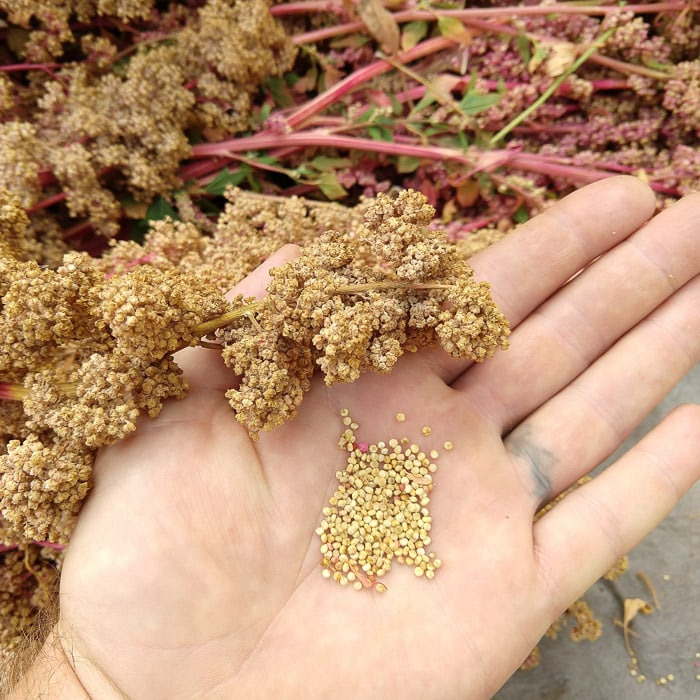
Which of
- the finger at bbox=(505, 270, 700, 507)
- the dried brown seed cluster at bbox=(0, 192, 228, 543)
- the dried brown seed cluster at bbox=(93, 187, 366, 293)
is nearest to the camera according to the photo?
the dried brown seed cluster at bbox=(0, 192, 228, 543)

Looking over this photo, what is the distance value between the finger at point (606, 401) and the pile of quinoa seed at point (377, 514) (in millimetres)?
369

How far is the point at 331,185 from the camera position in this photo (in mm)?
2605

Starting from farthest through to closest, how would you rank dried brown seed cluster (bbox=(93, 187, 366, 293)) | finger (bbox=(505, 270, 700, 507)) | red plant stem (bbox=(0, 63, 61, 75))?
red plant stem (bbox=(0, 63, 61, 75)) → dried brown seed cluster (bbox=(93, 187, 366, 293)) → finger (bbox=(505, 270, 700, 507))

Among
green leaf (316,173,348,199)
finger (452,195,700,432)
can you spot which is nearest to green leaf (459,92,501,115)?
green leaf (316,173,348,199)

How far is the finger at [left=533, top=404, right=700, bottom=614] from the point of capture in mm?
1915

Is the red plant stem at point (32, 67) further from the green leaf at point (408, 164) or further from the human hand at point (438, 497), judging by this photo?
the green leaf at point (408, 164)

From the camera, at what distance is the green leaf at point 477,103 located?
8.28ft

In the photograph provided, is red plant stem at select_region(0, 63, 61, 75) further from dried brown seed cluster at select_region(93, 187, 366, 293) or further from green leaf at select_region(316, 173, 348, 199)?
Answer: green leaf at select_region(316, 173, 348, 199)

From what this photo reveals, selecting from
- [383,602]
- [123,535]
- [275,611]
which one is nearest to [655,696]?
[383,602]

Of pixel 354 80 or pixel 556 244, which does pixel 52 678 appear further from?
pixel 354 80

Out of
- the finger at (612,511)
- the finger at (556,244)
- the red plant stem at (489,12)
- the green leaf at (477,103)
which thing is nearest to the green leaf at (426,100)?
the green leaf at (477,103)

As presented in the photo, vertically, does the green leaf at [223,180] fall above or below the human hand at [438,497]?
above

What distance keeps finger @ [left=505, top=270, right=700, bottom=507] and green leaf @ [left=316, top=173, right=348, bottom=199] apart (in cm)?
123

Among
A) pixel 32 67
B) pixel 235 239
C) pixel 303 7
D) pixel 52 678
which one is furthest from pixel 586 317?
pixel 32 67
